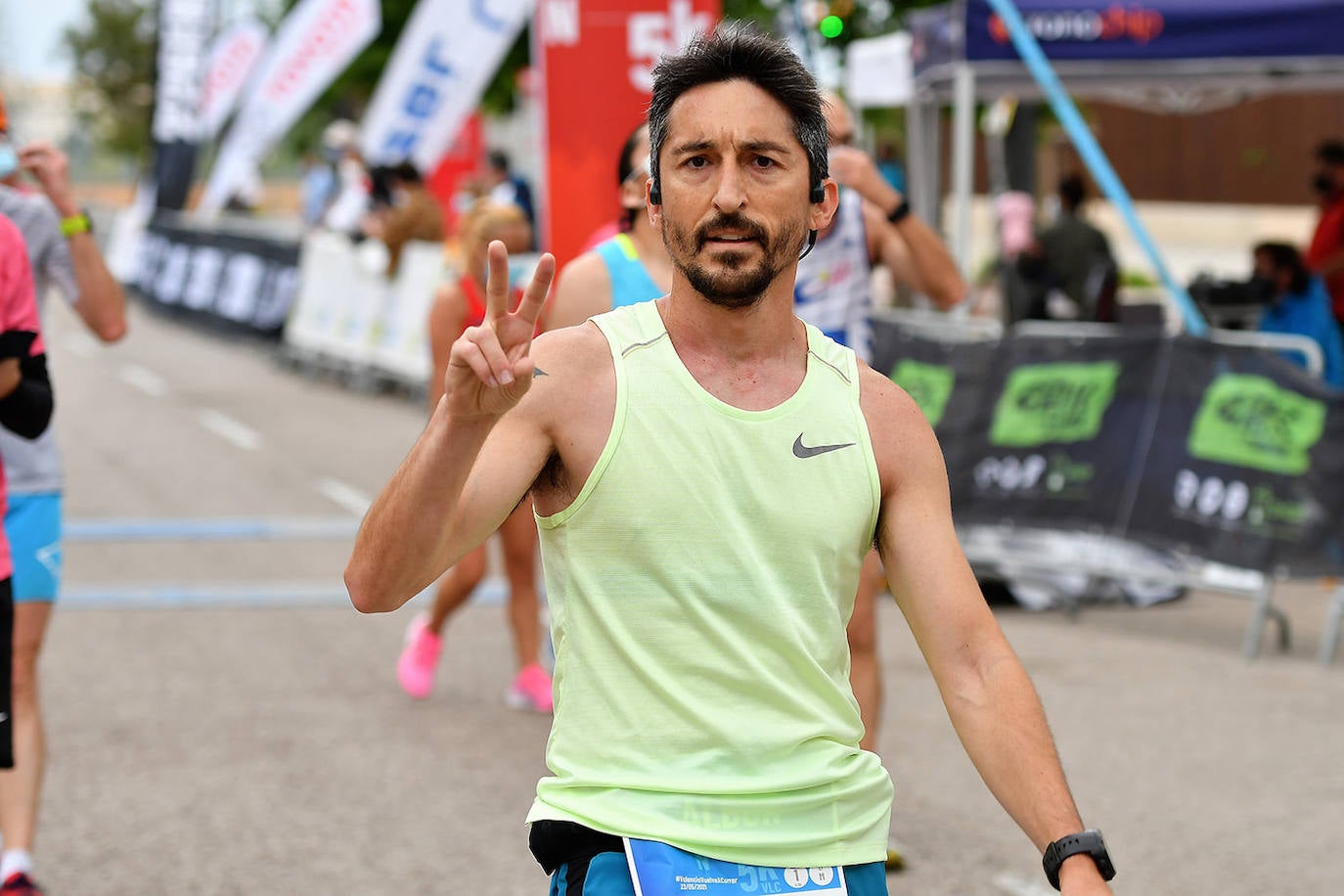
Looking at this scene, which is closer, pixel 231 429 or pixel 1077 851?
pixel 1077 851

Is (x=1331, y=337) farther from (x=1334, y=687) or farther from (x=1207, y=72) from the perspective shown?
(x=1334, y=687)

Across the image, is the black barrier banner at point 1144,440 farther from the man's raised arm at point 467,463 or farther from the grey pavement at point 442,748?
the man's raised arm at point 467,463

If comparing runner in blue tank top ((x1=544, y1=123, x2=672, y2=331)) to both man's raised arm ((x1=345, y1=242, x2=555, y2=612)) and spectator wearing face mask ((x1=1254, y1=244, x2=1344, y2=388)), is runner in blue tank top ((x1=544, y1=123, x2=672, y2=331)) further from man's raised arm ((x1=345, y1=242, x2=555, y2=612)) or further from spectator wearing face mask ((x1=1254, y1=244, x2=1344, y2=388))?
spectator wearing face mask ((x1=1254, y1=244, x2=1344, y2=388))

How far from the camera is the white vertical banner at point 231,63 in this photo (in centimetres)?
3103

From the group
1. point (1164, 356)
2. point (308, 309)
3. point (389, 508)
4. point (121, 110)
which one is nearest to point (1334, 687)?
point (1164, 356)

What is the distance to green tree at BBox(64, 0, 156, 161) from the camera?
69.1 m

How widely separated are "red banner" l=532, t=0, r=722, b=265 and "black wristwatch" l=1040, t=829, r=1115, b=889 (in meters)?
6.58

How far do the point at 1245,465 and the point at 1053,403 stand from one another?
1.18 metres

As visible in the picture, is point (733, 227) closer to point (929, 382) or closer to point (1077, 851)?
point (1077, 851)

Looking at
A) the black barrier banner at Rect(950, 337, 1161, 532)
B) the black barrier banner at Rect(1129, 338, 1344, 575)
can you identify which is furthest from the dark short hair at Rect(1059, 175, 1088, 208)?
the black barrier banner at Rect(1129, 338, 1344, 575)

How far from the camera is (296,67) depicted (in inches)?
950

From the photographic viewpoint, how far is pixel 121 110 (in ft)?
227

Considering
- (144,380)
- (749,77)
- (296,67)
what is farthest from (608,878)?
(296,67)

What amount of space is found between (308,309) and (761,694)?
62.8 feet
